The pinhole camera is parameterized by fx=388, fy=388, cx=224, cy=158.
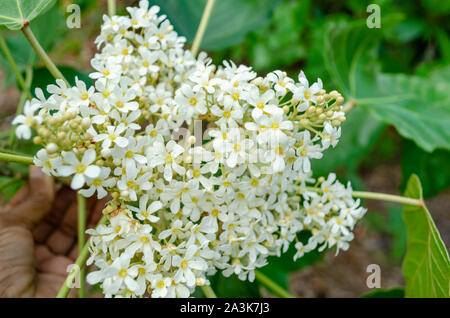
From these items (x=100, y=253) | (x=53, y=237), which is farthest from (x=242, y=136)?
(x=53, y=237)

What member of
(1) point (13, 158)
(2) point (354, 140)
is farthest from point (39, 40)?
(2) point (354, 140)

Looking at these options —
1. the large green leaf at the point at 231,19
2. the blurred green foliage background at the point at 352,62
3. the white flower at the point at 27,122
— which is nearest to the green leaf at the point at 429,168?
the blurred green foliage background at the point at 352,62

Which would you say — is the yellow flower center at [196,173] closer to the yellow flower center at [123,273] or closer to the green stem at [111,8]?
the yellow flower center at [123,273]

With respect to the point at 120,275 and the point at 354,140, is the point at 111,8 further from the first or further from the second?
the point at 354,140

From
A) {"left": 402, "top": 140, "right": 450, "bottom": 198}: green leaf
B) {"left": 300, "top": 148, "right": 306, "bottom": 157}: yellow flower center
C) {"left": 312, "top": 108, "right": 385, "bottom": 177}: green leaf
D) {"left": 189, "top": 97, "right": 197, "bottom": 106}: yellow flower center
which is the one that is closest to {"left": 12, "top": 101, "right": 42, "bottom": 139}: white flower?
{"left": 189, "top": 97, "right": 197, "bottom": 106}: yellow flower center

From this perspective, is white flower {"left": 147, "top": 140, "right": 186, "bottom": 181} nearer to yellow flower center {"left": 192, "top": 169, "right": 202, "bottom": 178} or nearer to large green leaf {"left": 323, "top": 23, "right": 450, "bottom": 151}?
yellow flower center {"left": 192, "top": 169, "right": 202, "bottom": 178}
